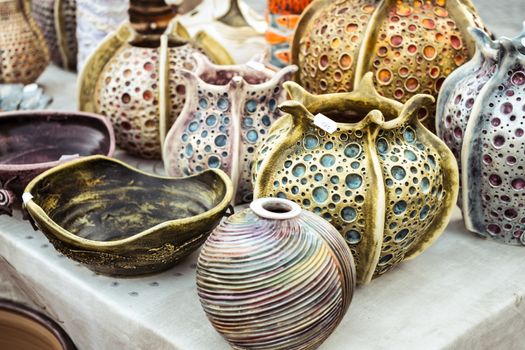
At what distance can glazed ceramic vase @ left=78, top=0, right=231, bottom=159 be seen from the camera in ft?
4.93

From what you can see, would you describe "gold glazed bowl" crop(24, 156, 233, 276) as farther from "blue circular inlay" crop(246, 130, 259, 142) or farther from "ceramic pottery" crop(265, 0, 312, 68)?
"ceramic pottery" crop(265, 0, 312, 68)

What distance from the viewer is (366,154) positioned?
1.05m

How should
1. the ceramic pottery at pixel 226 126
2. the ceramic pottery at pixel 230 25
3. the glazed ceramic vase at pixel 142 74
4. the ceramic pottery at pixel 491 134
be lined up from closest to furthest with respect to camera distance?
the ceramic pottery at pixel 491 134, the ceramic pottery at pixel 226 126, the glazed ceramic vase at pixel 142 74, the ceramic pottery at pixel 230 25

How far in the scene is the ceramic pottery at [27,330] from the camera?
1.11m

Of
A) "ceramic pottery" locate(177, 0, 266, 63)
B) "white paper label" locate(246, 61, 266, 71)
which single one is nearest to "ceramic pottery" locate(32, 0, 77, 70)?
"ceramic pottery" locate(177, 0, 266, 63)

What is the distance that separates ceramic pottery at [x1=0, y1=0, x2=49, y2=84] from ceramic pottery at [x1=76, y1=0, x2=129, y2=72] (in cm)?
16

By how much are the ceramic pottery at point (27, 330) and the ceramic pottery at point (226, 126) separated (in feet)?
1.24

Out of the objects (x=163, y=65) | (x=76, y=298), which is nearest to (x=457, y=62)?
(x=163, y=65)

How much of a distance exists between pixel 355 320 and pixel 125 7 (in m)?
1.16

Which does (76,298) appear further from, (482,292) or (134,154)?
(482,292)

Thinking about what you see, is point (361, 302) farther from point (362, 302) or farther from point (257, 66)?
point (257, 66)

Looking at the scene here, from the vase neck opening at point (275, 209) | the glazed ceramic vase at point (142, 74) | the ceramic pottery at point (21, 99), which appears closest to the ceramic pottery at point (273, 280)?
the vase neck opening at point (275, 209)

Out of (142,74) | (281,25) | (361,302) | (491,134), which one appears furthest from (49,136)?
(491,134)

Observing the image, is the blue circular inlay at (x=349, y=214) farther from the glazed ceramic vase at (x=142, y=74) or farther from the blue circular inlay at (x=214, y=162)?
the glazed ceramic vase at (x=142, y=74)
